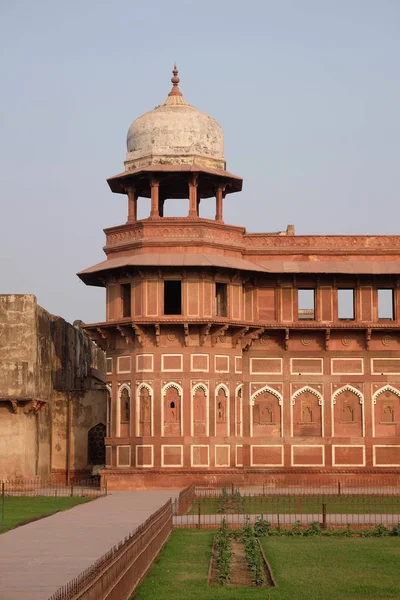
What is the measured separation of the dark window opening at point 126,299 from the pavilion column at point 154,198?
261cm

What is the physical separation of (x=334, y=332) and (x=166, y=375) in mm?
6402

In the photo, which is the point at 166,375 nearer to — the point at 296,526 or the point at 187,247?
the point at 187,247

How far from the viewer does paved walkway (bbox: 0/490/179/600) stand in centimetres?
1608

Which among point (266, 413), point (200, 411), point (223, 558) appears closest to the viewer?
point (223, 558)

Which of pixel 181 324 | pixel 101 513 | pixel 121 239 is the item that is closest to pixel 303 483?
pixel 181 324

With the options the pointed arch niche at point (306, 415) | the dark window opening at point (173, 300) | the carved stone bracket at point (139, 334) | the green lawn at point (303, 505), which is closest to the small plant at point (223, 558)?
the green lawn at point (303, 505)

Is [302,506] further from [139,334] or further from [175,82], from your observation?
[175,82]

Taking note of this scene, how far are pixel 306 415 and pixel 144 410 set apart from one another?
6036mm

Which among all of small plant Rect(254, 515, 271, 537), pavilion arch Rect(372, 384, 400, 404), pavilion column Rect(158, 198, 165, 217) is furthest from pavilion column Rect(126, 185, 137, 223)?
small plant Rect(254, 515, 271, 537)

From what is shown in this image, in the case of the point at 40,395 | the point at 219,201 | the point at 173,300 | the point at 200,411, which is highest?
the point at 219,201

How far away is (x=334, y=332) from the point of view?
4072 centimetres

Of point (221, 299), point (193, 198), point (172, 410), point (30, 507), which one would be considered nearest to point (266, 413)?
point (172, 410)

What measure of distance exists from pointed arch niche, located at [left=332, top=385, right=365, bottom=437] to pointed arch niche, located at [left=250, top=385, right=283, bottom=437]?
1960mm

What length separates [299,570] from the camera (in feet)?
63.1
